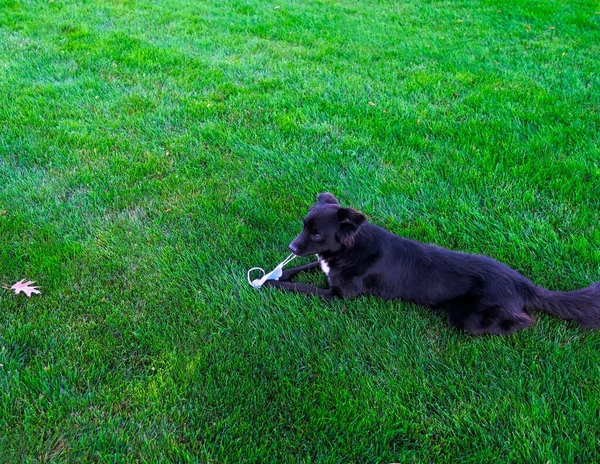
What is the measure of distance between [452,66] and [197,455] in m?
5.98

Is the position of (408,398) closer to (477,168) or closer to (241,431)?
(241,431)

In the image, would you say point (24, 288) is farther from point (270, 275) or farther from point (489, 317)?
point (489, 317)

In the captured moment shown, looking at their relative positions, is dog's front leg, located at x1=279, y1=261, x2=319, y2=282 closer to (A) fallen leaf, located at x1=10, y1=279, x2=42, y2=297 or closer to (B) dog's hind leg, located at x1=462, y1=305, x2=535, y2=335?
(B) dog's hind leg, located at x1=462, y1=305, x2=535, y2=335

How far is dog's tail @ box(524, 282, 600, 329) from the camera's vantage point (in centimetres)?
288

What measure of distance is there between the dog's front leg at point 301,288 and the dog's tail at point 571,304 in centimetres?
127

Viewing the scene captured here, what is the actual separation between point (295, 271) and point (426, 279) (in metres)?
0.98

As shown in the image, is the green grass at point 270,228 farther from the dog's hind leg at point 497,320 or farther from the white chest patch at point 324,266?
the white chest patch at point 324,266

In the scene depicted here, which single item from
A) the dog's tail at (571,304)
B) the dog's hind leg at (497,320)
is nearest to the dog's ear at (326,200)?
the dog's hind leg at (497,320)

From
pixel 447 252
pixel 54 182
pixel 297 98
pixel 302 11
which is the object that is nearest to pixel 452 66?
pixel 297 98

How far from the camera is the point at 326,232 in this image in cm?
310

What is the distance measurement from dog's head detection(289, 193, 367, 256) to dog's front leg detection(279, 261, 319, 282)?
405mm

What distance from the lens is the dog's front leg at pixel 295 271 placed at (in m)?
3.52

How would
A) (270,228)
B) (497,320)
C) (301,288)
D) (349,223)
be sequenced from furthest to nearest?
1. (270,228)
2. (301,288)
3. (349,223)
4. (497,320)

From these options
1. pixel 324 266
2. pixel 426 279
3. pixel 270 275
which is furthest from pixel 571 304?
pixel 270 275
